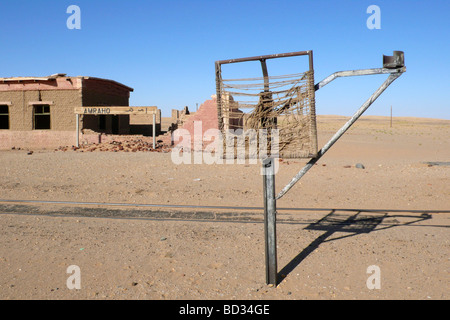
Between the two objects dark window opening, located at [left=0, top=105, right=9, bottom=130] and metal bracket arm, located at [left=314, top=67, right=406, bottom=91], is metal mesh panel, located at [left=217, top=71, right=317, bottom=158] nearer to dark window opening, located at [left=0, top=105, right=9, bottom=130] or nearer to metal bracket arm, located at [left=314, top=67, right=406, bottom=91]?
metal bracket arm, located at [left=314, top=67, right=406, bottom=91]

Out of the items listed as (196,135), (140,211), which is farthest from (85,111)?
(140,211)

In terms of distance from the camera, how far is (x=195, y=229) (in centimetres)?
606

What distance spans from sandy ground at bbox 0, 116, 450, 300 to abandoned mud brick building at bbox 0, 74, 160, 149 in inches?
356

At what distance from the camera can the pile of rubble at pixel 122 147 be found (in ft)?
55.3

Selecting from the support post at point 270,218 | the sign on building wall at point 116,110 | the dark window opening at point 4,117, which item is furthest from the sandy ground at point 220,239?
the dark window opening at point 4,117

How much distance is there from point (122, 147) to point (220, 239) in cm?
1246

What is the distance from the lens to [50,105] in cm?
1912

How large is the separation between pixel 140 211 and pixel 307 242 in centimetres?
320

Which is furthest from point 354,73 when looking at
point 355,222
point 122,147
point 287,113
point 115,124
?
point 115,124

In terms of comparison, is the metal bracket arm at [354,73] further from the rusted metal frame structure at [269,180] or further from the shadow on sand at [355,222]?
the shadow on sand at [355,222]

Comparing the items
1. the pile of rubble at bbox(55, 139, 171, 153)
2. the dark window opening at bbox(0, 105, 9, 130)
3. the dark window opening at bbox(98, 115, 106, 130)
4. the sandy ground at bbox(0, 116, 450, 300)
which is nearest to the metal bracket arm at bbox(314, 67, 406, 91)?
the sandy ground at bbox(0, 116, 450, 300)

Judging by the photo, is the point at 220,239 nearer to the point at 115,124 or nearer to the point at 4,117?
the point at 115,124

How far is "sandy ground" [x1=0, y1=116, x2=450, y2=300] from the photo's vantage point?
4.14 m

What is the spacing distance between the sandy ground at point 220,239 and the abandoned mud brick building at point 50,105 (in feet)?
29.7
